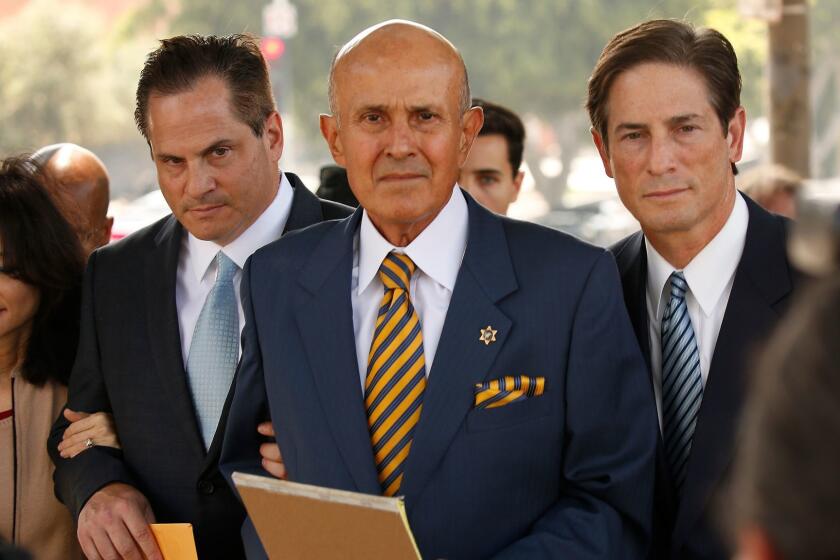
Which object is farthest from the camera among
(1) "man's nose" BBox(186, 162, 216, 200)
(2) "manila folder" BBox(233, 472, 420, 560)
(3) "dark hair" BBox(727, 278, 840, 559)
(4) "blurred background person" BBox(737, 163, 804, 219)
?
(4) "blurred background person" BBox(737, 163, 804, 219)

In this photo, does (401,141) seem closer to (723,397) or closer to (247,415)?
(247,415)

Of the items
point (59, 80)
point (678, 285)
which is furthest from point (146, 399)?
point (59, 80)

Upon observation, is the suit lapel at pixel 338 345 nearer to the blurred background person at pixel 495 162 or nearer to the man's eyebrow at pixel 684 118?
the man's eyebrow at pixel 684 118

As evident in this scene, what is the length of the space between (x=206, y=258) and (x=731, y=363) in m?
1.30

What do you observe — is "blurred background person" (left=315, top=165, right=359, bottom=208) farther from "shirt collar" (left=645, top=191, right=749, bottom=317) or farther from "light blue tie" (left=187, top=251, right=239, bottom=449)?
"shirt collar" (left=645, top=191, right=749, bottom=317)

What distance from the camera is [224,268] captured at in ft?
9.71

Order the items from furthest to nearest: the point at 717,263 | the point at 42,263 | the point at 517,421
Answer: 1. the point at 42,263
2. the point at 717,263
3. the point at 517,421

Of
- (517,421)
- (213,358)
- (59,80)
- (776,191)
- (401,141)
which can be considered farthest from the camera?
(59,80)

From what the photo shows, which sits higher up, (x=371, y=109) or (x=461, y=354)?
(x=371, y=109)

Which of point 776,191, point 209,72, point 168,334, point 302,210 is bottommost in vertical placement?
point 776,191

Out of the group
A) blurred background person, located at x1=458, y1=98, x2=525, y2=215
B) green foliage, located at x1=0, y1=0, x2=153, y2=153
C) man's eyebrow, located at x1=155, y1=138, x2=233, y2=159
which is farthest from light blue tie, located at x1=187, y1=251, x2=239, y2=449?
green foliage, located at x1=0, y1=0, x2=153, y2=153

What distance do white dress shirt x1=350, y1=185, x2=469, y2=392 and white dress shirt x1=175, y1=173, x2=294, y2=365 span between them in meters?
0.49

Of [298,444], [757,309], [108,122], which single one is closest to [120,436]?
[298,444]

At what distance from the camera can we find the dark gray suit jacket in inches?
111
